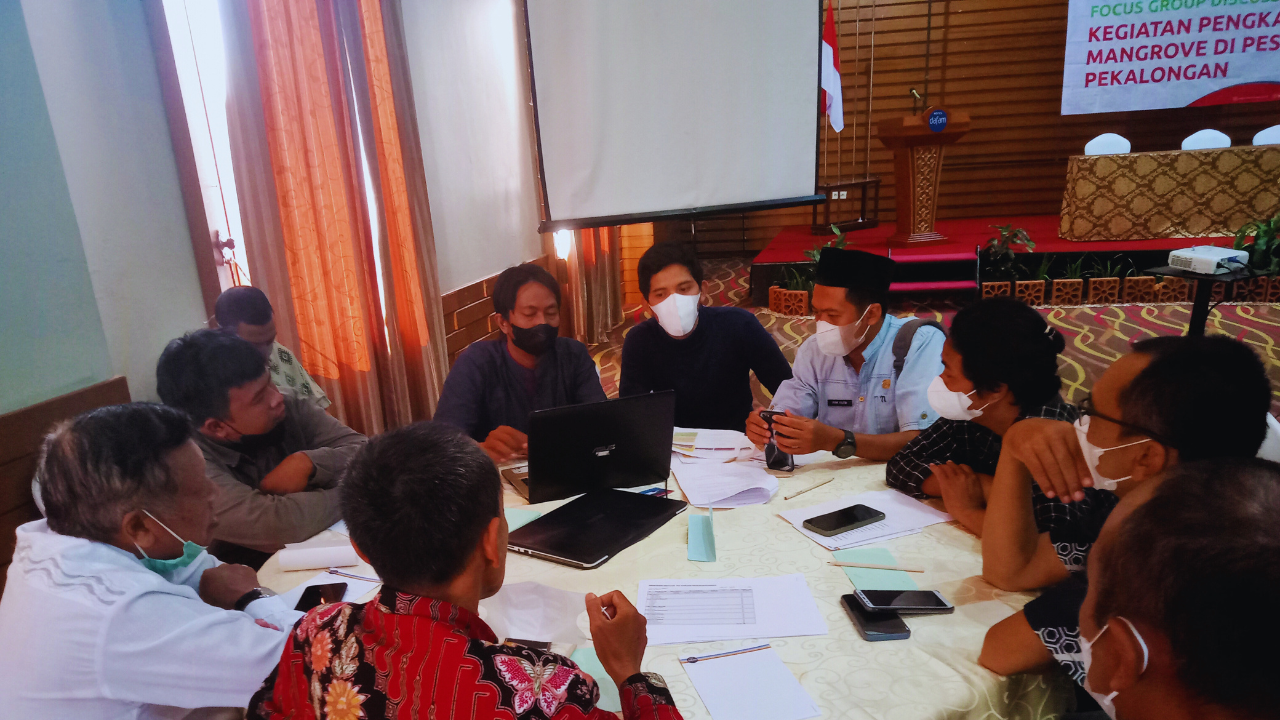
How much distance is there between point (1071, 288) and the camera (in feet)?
18.4

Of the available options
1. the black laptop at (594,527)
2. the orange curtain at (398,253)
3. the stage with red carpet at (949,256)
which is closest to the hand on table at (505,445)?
the black laptop at (594,527)

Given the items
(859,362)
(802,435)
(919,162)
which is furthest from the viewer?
(919,162)

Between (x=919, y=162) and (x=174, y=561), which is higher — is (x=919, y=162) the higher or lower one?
the higher one

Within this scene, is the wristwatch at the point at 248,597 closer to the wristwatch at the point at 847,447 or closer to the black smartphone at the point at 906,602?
the black smartphone at the point at 906,602

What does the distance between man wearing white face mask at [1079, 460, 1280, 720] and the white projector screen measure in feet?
9.55

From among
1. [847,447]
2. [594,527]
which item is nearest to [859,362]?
[847,447]

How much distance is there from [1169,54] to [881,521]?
7.52 meters

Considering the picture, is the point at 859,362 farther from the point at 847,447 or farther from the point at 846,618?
the point at 846,618

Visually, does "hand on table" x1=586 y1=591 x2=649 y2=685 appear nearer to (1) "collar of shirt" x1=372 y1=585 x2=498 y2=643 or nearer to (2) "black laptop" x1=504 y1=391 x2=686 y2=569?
(1) "collar of shirt" x1=372 y1=585 x2=498 y2=643

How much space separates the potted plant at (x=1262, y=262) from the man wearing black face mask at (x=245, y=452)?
6409mm

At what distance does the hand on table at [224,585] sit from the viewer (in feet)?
4.09

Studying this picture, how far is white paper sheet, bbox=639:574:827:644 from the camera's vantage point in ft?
3.92

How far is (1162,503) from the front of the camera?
2.31 feet

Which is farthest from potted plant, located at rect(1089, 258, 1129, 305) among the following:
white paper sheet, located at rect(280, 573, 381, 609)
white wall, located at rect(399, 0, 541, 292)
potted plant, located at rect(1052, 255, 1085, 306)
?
white paper sheet, located at rect(280, 573, 381, 609)
